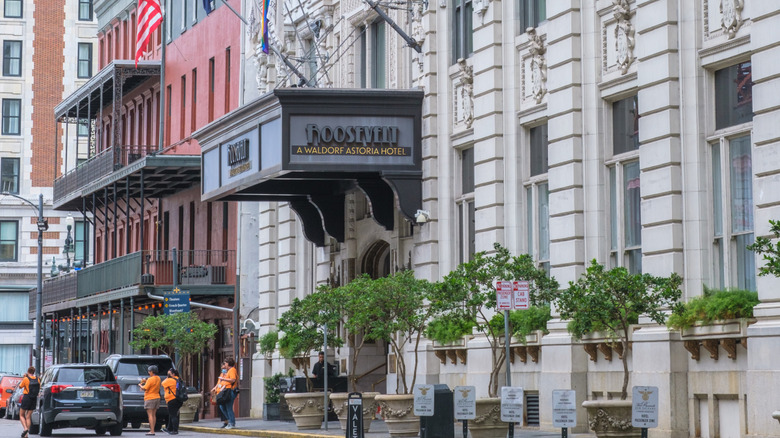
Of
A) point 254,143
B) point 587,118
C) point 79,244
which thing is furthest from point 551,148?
point 79,244

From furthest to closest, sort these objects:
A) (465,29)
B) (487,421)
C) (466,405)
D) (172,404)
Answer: (172,404) < (465,29) < (487,421) < (466,405)

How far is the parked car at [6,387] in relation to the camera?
5466cm

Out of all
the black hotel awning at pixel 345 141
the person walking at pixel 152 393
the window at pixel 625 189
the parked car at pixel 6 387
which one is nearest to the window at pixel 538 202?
the window at pixel 625 189

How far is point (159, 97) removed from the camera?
59.6 metres

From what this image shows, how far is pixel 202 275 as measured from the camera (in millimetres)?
50219

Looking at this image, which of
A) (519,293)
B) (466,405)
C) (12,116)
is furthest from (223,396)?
(12,116)

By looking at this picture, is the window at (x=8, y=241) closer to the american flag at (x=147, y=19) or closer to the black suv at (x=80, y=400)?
the american flag at (x=147, y=19)

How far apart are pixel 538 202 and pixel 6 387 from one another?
31.8 metres

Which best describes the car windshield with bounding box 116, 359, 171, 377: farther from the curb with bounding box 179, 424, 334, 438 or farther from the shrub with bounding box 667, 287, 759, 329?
the shrub with bounding box 667, 287, 759, 329

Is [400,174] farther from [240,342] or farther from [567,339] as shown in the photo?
[240,342]

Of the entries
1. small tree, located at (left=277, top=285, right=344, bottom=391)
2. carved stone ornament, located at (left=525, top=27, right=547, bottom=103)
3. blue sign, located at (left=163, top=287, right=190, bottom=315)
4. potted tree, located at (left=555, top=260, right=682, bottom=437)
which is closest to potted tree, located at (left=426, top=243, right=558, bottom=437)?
potted tree, located at (left=555, top=260, right=682, bottom=437)

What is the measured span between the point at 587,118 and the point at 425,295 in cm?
497

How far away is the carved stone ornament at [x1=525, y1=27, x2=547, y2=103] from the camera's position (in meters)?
29.1

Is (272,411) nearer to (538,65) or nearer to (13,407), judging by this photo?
(538,65)
